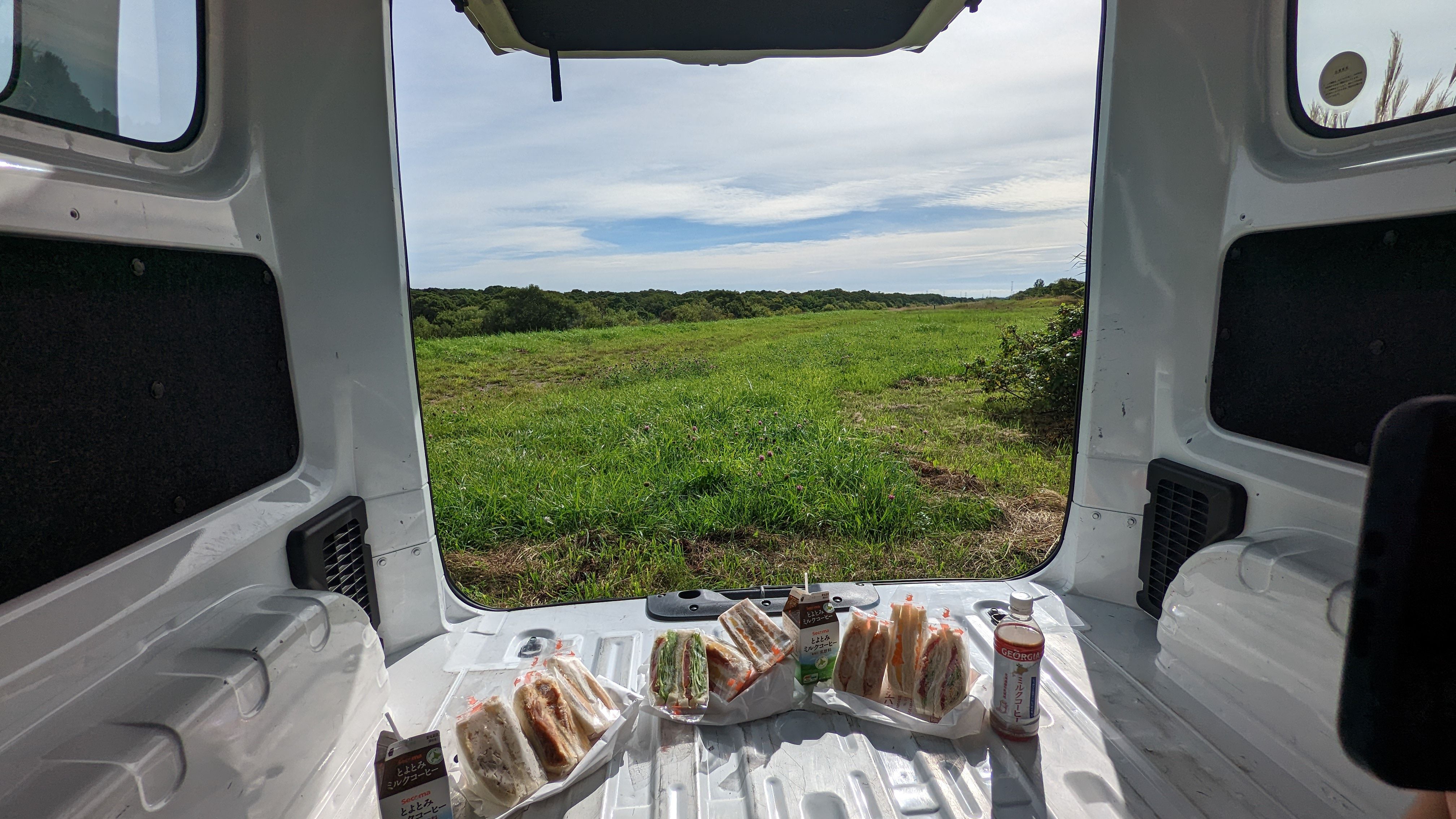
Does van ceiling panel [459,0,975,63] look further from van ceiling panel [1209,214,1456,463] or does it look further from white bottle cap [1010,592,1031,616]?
white bottle cap [1010,592,1031,616]

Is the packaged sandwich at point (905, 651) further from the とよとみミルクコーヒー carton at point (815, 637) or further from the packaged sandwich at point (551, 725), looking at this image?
the packaged sandwich at point (551, 725)

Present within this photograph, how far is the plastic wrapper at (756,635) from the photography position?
2.04 meters

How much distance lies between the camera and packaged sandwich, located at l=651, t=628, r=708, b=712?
1.97m

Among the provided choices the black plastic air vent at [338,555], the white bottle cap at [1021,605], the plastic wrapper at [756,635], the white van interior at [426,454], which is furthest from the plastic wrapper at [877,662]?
the black plastic air vent at [338,555]

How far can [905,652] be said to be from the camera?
80.5 inches

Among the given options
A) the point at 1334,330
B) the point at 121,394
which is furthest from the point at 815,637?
the point at 121,394

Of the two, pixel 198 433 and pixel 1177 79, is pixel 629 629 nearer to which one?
pixel 198 433

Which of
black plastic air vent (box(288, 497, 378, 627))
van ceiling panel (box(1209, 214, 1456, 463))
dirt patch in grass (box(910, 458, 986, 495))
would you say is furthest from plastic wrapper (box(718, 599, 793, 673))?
dirt patch in grass (box(910, 458, 986, 495))

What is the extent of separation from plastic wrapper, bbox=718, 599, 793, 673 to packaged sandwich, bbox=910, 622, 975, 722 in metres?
0.38

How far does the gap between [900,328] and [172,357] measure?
15.7 m

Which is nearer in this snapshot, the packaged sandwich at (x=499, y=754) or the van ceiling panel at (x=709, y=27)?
the packaged sandwich at (x=499, y=754)

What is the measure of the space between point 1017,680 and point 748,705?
0.74 meters

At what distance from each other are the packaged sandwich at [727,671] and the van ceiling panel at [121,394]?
1.33 m

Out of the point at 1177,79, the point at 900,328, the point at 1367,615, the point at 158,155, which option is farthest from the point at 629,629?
the point at 900,328
